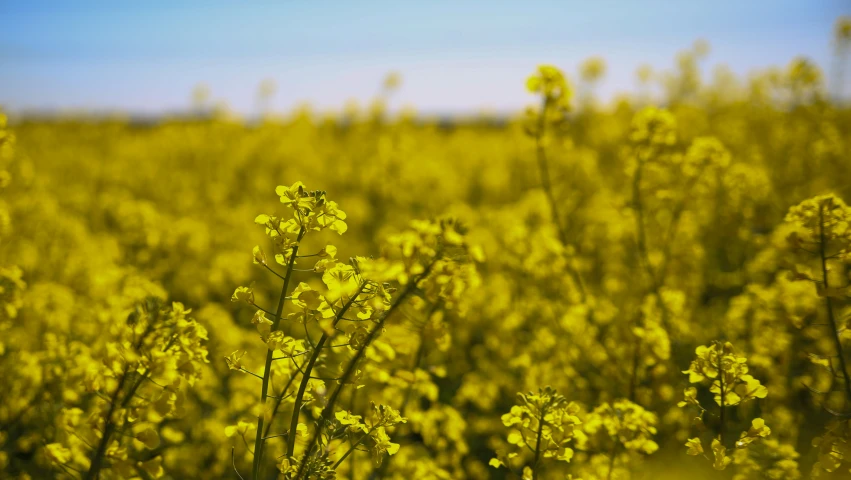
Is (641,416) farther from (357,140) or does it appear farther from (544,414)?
(357,140)

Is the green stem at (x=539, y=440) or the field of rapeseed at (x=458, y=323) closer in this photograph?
the field of rapeseed at (x=458, y=323)

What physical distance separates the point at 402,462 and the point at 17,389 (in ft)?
6.49

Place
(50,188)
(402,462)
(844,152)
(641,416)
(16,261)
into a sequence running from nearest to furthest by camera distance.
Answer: (641,416) → (402,462) → (16,261) → (844,152) → (50,188)

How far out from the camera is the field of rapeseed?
1651 millimetres

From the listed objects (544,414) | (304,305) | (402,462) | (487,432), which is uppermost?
(304,305)

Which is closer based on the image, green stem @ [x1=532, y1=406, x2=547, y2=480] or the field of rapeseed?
the field of rapeseed

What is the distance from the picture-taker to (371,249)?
7805 mm

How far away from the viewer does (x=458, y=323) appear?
17.7 feet

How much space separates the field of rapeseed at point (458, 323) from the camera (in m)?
1.65

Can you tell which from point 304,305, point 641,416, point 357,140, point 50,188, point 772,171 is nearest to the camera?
point 304,305

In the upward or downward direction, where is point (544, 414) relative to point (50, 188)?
downward

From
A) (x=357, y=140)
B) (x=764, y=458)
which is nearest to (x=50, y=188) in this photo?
(x=357, y=140)

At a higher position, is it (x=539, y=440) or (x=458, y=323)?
(x=539, y=440)

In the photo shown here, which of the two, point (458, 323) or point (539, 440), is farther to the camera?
point (458, 323)
